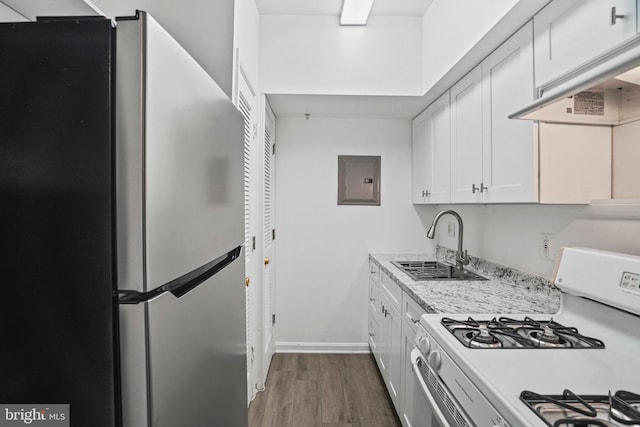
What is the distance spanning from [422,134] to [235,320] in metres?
2.45

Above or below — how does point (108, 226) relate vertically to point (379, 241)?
above

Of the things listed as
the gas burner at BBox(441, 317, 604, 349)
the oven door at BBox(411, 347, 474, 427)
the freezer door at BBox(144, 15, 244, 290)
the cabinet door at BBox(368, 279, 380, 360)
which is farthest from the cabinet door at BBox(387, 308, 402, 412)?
the freezer door at BBox(144, 15, 244, 290)

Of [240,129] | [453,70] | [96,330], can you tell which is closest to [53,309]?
[96,330]

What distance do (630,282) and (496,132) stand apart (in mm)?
911

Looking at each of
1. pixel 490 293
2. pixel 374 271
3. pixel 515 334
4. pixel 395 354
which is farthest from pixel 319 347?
pixel 515 334

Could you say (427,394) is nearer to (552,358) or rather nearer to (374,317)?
(552,358)

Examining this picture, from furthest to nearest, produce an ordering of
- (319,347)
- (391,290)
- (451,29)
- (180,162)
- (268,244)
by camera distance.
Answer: (319,347) → (268,244) → (391,290) → (451,29) → (180,162)

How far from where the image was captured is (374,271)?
2.96 metres

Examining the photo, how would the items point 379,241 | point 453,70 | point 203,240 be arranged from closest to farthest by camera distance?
point 203,240, point 453,70, point 379,241

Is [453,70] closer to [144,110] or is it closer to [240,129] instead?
[240,129]

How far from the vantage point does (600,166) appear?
1.29 metres

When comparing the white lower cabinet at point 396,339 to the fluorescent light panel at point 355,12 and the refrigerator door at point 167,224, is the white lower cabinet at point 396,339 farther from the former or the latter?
the fluorescent light panel at point 355,12

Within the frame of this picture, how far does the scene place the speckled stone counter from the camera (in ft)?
4.77

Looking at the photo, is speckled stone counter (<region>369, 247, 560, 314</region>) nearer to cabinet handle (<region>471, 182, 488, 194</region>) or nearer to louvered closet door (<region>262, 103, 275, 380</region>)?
cabinet handle (<region>471, 182, 488, 194</region>)
